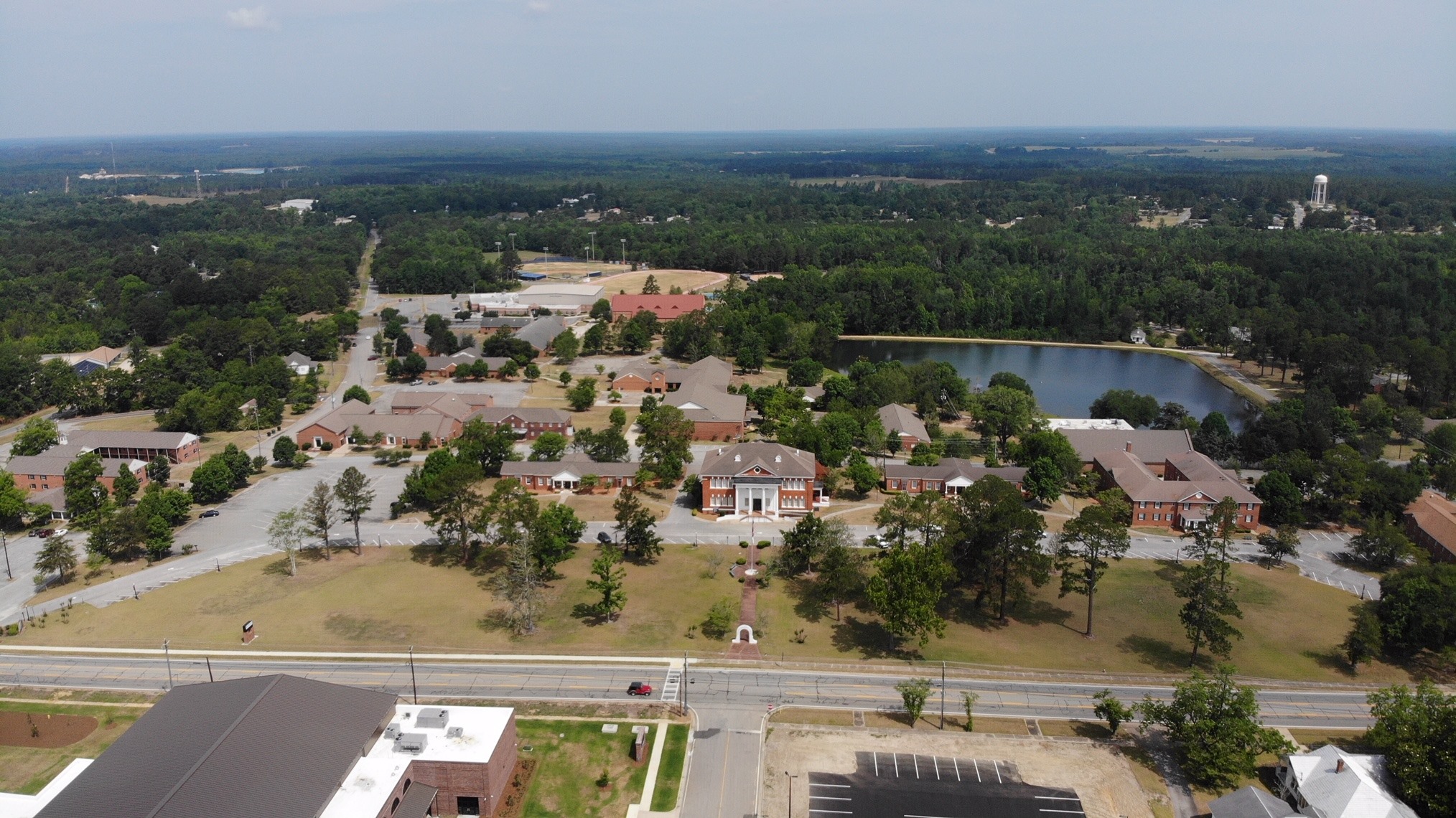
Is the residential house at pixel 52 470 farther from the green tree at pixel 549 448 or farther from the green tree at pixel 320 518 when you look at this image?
the green tree at pixel 549 448

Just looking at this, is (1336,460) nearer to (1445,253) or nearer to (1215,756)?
(1215,756)

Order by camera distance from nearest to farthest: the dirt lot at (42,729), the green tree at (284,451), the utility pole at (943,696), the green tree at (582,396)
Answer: the dirt lot at (42,729) → the utility pole at (943,696) → the green tree at (284,451) → the green tree at (582,396)

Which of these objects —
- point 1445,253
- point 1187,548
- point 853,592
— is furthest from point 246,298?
point 1445,253

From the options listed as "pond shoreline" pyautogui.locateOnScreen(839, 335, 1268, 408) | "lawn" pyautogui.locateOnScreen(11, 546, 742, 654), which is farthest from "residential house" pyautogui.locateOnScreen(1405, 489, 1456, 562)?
"lawn" pyautogui.locateOnScreen(11, 546, 742, 654)

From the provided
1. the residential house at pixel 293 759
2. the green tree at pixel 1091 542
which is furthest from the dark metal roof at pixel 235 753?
the green tree at pixel 1091 542

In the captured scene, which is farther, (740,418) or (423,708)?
(740,418)

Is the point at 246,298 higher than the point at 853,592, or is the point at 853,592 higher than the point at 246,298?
the point at 246,298

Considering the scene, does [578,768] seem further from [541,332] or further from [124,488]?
[541,332]
